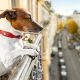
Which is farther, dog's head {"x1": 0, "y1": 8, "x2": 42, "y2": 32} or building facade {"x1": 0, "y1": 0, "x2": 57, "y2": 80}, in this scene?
building facade {"x1": 0, "y1": 0, "x2": 57, "y2": 80}

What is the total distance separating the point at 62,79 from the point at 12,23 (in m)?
16.1

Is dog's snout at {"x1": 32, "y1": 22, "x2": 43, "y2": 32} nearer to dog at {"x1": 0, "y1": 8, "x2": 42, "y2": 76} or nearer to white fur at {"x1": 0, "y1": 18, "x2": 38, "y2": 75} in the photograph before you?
dog at {"x1": 0, "y1": 8, "x2": 42, "y2": 76}

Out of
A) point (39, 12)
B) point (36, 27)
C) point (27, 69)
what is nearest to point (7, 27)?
point (36, 27)

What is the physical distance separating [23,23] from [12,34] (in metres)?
0.12

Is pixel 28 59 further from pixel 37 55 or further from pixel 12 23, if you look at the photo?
pixel 12 23

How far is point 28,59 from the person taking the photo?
1.99 meters

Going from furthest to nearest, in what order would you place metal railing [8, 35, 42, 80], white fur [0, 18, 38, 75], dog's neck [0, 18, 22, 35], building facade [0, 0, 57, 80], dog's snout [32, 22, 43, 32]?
building facade [0, 0, 57, 80] → dog's snout [32, 22, 43, 32] → dog's neck [0, 18, 22, 35] → white fur [0, 18, 38, 75] → metal railing [8, 35, 42, 80]

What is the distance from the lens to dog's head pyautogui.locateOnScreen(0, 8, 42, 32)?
7.29 ft

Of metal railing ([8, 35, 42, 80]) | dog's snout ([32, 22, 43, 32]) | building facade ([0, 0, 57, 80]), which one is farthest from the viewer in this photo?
building facade ([0, 0, 57, 80])

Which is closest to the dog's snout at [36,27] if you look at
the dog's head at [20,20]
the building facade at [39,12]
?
the dog's head at [20,20]

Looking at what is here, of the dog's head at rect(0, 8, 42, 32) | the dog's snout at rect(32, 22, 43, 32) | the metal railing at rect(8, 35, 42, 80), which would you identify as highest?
the dog's head at rect(0, 8, 42, 32)

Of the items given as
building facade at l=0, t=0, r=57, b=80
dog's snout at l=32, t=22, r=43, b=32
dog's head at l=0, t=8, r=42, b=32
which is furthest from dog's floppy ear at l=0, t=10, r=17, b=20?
building facade at l=0, t=0, r=57, b=80

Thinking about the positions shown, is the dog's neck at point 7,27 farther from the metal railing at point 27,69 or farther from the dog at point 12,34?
the metal railing at point 27,69

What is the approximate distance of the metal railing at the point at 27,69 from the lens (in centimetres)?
165
